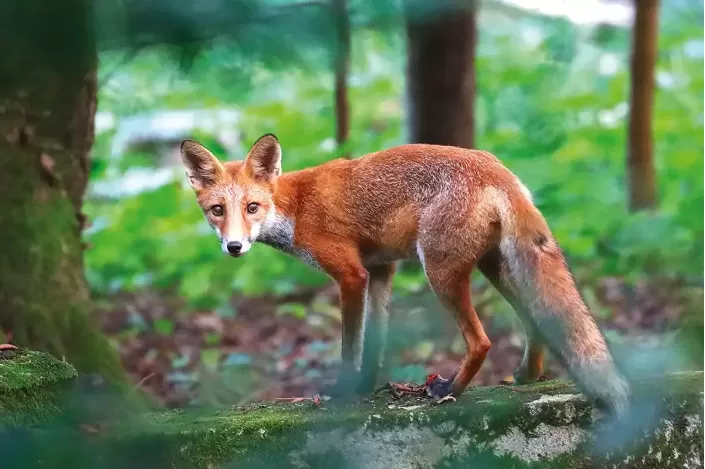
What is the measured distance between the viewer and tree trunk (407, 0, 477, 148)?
7703 mm

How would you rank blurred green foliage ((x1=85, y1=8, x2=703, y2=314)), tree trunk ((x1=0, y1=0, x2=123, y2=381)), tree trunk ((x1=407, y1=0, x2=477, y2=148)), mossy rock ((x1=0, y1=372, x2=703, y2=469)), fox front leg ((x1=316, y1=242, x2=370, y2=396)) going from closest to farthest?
mossy rock ((x1=0, y1=372, x2=703, y2=469)) → fox front leg ((x1=316, y1=242, x2=370, y2=396)) → tree trunk ((x1=0, y1=0, x2=123, y2=381)) → tree trunk ((x1=407, y1=0, x2=477, y2=148)) → blurred green foliage ((x1=85, y1=8, x2=703, y2=314))

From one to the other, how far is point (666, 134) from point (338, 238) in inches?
356

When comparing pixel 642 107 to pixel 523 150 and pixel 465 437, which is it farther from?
pixel 465 437

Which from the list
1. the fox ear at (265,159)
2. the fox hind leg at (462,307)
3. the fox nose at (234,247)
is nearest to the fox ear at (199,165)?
the fox ear at (265,159)

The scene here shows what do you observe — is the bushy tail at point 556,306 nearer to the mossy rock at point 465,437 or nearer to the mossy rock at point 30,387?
the mossy rock at point 465,437

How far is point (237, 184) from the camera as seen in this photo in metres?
4.14

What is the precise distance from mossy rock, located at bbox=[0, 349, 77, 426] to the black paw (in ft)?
5.86

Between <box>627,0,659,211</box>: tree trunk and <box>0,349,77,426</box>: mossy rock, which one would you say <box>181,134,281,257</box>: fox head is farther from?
<box>627,0,659,211</box>: tree trunk

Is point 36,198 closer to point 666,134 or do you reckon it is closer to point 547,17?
point 547,17

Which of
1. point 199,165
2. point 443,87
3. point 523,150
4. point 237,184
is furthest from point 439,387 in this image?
point 523,150

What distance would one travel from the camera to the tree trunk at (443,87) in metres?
7.70

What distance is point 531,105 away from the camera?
1086cm

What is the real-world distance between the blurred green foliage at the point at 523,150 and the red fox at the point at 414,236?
2.69 meters

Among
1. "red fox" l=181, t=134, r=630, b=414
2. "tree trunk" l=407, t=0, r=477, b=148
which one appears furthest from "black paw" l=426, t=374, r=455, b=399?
"tree trunk" l=407, t=0, r=477, b=148
